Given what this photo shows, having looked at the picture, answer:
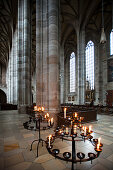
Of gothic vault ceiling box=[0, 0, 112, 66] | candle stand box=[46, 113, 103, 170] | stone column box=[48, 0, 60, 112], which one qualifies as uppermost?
gothic vault ceiling box=[0, 0, 112, 66]

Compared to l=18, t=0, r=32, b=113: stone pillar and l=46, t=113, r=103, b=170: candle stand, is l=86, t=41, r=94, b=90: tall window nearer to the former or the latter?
l=18, t=0, r=32, b=113: stone pillar

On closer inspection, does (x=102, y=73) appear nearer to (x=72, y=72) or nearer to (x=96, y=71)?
(x=96, y=71)

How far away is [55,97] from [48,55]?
10.1 feet

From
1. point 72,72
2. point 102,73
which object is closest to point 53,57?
point 102,73

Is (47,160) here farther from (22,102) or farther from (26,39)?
(26,39)

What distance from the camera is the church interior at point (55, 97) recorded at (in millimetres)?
2562

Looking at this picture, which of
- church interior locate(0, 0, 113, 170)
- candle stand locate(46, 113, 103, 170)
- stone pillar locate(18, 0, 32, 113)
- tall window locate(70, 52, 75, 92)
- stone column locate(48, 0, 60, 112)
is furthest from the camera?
tall window locate(70, 52, 75, 92)

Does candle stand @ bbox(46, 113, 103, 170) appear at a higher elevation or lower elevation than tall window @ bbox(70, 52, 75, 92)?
lower

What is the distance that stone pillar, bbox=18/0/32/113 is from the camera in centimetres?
1266

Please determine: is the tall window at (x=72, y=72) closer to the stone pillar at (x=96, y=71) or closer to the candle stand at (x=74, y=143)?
the stone pillar at (x=96, y=71)

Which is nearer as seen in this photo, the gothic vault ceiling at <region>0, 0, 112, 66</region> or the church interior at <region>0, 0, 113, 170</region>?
the church interior at <region>0, 0, 113, 170</region>

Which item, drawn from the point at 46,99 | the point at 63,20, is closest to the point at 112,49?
the point at 63,20

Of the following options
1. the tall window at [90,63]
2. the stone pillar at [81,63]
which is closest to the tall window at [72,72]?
the tall window at [90,63]

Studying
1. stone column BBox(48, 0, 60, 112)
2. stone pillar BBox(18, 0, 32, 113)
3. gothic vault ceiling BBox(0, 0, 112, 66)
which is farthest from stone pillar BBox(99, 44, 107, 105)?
stone column BBox(48, 0, 60, 112)
